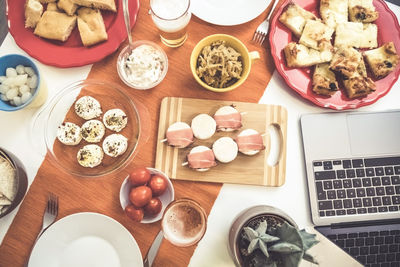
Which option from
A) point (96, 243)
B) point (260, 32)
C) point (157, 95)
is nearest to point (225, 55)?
point (260, 32)

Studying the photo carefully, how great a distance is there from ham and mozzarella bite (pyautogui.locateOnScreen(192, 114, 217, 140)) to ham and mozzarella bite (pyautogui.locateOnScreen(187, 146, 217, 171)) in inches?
2.3

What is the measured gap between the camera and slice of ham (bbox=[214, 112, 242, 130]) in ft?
4.35

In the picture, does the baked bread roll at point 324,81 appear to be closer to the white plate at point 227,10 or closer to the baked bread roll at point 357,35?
the baked bread roll at point 357,35

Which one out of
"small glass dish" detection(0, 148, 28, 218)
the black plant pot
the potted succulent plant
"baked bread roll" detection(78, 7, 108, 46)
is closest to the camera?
the potted succulent plant

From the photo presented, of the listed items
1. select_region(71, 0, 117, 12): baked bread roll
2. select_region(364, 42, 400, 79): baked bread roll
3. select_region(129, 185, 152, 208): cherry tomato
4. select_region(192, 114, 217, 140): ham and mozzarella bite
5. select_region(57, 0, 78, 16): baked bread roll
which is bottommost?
select_region(129, 185, 152, 208): cherry tomato

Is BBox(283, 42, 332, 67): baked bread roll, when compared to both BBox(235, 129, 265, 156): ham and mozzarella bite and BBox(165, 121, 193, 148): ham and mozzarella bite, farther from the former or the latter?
BBox(165, 121, 193, 148): ham and mozzarella bite

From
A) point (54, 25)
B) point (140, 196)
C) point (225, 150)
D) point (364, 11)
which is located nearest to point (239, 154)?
point (225, 150)

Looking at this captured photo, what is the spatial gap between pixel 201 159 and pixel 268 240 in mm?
416

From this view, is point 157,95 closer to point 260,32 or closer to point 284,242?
point 260,32

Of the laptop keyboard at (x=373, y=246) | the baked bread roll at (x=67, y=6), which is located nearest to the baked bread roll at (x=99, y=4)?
the baked bread roll at (x=67, y=6)

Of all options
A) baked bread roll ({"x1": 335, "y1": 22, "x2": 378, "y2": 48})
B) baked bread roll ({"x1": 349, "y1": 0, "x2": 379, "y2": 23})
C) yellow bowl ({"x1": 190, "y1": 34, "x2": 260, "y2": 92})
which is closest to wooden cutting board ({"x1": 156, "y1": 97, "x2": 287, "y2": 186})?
yellow bowl ({"x1": 190, "y1": 34, "x2": 260, "y2": 92})

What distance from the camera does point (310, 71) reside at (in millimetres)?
1387

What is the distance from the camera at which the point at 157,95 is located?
4.58ft

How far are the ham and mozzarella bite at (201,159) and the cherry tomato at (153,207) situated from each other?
181mm
